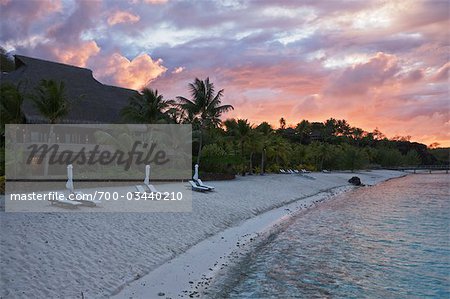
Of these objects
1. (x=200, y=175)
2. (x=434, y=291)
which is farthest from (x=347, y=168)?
(x=434, y=291)

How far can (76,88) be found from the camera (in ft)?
129

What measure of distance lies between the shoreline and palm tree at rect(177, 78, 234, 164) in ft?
58.9

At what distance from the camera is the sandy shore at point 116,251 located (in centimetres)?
776

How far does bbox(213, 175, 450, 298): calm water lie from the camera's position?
924 centimetres

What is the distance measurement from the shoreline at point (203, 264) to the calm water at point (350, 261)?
46 cm

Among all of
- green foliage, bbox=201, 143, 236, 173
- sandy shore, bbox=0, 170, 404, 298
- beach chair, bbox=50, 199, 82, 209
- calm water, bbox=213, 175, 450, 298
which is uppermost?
green foliage, bbox=201, 143, 236, 173

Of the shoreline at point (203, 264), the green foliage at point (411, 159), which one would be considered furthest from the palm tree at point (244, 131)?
the green foliage at point (411, 159)

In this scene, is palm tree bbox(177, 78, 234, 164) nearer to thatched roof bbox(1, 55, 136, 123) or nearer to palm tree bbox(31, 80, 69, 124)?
thatched roof bbox(1, 55, 136, 123)

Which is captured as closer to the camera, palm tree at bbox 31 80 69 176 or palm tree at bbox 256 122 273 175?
palm tree at bbox 31 80 69 176

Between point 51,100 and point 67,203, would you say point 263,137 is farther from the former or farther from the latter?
→ point 67,203

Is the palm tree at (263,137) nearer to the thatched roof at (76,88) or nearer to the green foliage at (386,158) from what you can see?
the thatched roof at (76,88)

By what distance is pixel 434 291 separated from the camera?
966cm

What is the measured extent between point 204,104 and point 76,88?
46.4 feet
